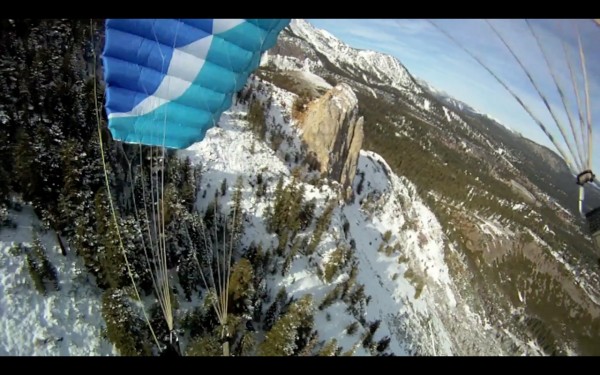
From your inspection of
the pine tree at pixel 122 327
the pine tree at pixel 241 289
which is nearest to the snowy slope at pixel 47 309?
the pine tree at pixel 122 327

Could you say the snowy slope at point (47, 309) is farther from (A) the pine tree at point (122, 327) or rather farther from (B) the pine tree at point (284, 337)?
(B) the pine tree at point (284, 337)

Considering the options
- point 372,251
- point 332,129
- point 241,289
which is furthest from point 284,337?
point 332,129

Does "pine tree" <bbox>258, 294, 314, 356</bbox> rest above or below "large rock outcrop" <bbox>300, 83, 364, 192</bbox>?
below

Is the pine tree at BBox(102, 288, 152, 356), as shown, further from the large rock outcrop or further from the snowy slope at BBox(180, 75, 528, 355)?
the large rock outcrop

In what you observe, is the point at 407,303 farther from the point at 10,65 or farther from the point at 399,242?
the point at 10,65

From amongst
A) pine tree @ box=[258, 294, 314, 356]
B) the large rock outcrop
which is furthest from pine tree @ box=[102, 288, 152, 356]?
the large rock outcrop

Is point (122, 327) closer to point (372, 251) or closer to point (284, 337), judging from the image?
point (284, 337)
